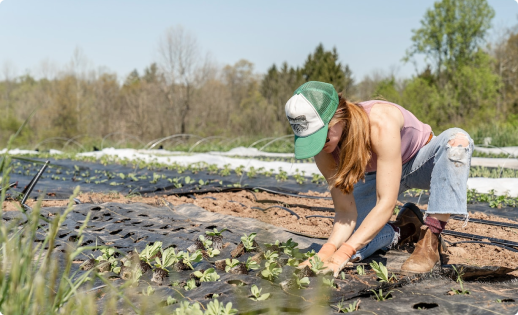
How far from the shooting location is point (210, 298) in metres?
1.99

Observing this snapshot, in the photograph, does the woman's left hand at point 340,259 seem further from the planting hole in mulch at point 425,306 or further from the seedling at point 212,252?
the seedling at point 212,252

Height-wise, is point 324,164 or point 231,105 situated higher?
point 231,105

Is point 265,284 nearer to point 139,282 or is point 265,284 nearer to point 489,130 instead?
point 139,282

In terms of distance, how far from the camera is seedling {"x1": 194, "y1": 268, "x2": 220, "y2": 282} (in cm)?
214

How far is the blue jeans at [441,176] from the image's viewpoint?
2375 millimetres

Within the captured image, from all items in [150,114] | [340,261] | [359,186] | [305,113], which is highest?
[150,114]

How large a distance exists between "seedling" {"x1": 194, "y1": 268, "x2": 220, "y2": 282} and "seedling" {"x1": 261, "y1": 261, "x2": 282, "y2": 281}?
24 cm

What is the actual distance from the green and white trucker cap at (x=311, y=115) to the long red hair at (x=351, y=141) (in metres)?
0.08

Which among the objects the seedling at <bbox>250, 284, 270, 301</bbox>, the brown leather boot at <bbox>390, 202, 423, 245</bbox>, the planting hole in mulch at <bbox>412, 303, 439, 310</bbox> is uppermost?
the brown leather boot at <bbox>390, 202, 423, 245</bbox>

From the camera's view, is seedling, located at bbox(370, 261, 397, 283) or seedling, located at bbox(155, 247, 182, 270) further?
seedling, located at bbox(155, 247, 182, 270)

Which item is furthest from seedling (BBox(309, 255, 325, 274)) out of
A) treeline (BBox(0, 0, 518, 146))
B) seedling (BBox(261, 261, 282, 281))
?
treeline (BBox(0, 0, 518, 146))

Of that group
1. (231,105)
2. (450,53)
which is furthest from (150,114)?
(450,53)

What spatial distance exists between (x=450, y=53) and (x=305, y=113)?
25.2 metres

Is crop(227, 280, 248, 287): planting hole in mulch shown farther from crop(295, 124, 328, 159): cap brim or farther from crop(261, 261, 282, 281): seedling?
crop(295, 124, 328, 159): cap brim
